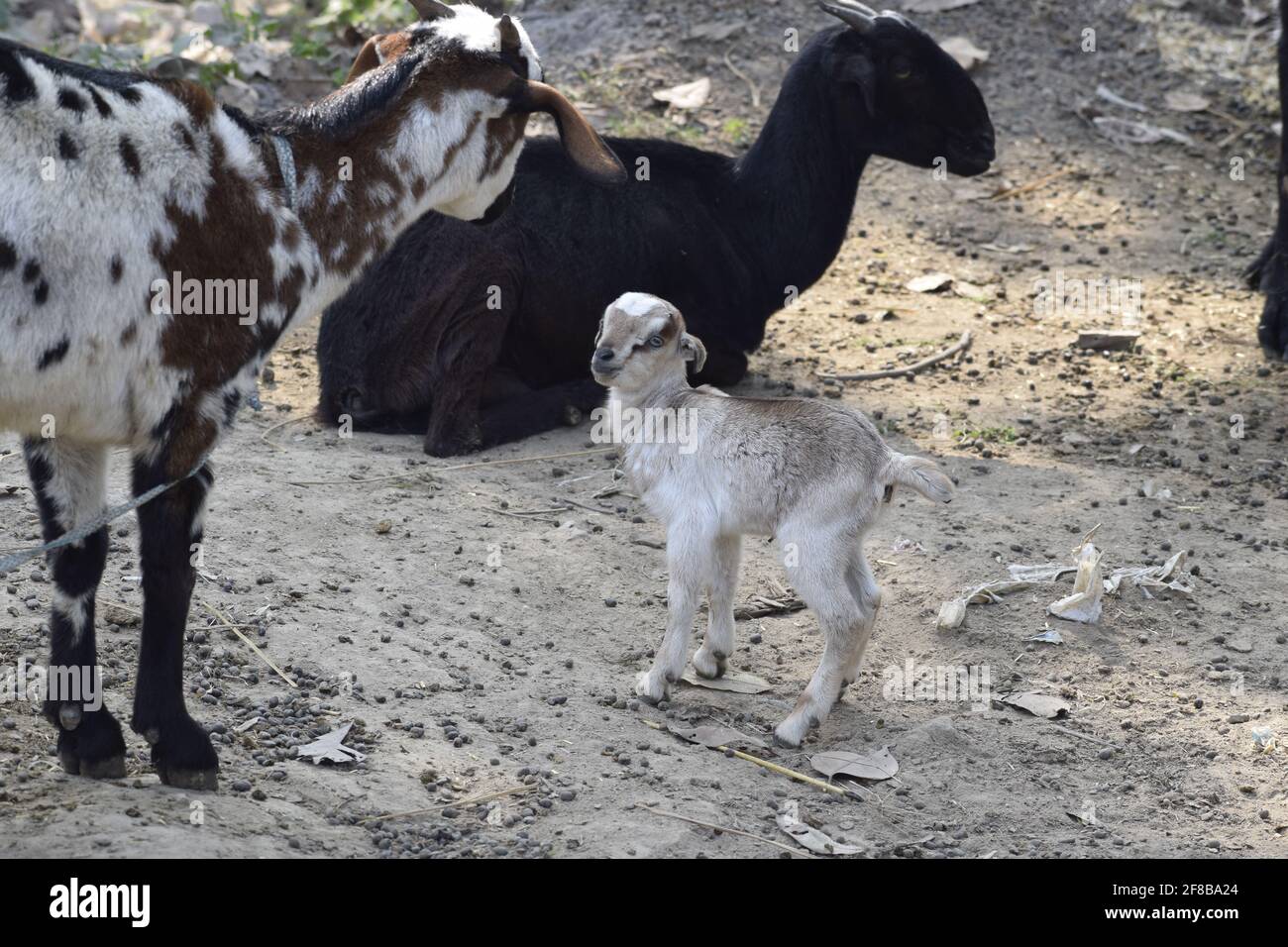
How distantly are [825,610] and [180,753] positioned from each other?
197cm

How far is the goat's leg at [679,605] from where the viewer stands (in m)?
5.07

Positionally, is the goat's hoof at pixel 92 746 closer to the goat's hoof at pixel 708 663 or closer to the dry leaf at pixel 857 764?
the goat's hoof at pixel 708 663

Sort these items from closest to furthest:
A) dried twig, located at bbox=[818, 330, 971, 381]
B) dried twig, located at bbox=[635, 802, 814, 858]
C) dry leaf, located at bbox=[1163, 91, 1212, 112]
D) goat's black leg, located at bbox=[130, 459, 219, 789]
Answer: goat's black leg, located at bbox=[130, 459, 219, 789] → dried twig, located at bbox=[635, 802, 814, 858] → dried twig, located at bbox=[818, 330, 971, 381] → dry leaf, located at bbox=[1163, 91, 1212, 112]

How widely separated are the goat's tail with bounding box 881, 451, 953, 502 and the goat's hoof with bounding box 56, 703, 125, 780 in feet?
7.87

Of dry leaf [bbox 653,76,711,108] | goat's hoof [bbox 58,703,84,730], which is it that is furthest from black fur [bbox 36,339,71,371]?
dry leaf [bbox 653,76,711,108]

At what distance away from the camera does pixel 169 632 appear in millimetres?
4184

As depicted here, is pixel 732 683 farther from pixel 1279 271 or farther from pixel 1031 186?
pixel 1031 186

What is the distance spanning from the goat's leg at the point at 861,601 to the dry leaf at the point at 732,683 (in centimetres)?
31

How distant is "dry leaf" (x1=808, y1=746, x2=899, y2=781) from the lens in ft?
15.9

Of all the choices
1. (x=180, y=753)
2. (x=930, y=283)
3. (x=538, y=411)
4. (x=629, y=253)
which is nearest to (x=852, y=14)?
(x=629, y=253)

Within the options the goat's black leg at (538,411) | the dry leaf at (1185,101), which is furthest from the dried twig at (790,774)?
the dry leaf at (1185,101)

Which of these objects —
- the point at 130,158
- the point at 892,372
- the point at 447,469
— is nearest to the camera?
the point at 130,158

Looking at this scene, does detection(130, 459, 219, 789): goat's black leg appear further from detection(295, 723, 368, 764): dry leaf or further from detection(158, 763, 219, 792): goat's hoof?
detection(295, 723, 368, 764): dry leaf
